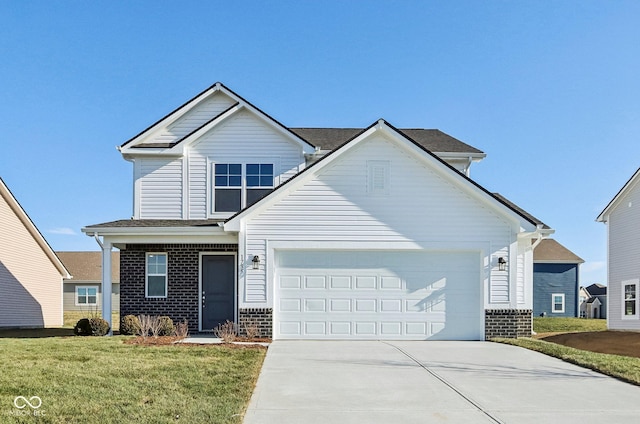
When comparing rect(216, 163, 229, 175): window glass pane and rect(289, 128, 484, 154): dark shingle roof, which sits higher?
rect(289, 128, 484, 154): dark shingle roof

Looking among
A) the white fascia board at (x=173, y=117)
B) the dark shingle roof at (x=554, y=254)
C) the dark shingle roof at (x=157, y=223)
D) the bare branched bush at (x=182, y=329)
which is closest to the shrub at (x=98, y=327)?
the bare branched bush at (x=182, y=329)

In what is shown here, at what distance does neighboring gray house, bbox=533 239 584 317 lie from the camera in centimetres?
3672

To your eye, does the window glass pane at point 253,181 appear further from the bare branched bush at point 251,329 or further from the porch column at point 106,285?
the bare branched bush at point 251,329

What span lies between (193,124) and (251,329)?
726 cm

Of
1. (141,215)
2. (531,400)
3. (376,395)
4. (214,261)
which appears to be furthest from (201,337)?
(531,400)

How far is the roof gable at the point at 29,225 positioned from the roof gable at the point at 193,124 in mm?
9205

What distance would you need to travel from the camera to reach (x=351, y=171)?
15.0m

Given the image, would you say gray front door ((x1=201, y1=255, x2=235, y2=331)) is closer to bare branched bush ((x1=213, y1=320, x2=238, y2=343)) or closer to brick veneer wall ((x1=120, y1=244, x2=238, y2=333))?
brick veneer wall ((x1=120, y1=244, x2=238, y2=333))

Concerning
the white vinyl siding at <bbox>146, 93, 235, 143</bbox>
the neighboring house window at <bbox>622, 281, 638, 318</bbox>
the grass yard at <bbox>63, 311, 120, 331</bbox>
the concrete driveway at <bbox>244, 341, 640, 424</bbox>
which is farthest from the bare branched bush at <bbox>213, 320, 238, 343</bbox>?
the neighboring house window at <bbox>622, 281, 638, 318</bbox>

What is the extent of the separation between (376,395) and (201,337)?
26.5ft

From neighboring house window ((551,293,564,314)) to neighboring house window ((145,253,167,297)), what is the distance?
2782 centimetres

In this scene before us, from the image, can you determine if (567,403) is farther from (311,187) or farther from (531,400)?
(311,187)

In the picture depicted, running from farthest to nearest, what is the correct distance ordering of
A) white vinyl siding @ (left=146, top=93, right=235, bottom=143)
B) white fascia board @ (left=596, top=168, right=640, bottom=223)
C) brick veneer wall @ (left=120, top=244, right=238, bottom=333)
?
white fascia board @ (left=596, top=168, right=640, bottom=223) → white vinyl siding @ (left=146, top=93, right=235, bottom=143) → brick veneer wall @ (left=120, top=244, right=238, bottom=333)

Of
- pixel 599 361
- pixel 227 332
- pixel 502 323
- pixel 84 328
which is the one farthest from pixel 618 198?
pixel 84 328
